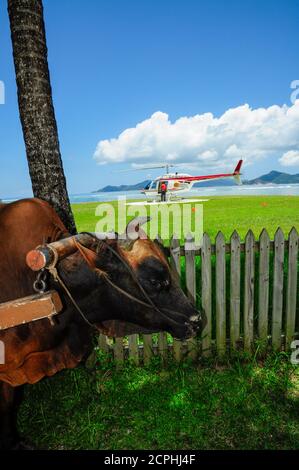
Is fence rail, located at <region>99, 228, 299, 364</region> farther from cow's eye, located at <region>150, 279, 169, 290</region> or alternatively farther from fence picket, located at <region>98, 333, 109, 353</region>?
cow's eye, located at <region>150, 279, 169, 290</region>

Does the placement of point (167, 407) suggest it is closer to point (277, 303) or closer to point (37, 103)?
point (277, 303)

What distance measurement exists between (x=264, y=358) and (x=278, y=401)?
3.06 ft

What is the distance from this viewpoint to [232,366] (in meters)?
4.21

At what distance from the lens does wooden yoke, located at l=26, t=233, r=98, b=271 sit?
178 cm

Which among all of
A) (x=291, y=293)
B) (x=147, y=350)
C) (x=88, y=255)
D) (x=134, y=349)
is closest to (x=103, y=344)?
(x=134, y=349)

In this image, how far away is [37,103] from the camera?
349cm

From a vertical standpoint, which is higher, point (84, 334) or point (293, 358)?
Result: point (84, 334)

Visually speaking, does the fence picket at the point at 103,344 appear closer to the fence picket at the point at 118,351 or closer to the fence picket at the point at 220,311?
the fence picket at the point at 118,351

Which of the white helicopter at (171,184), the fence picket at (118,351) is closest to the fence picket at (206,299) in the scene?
the fence picket at (118,351)

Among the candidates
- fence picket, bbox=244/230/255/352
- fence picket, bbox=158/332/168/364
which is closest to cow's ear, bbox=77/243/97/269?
fence picket, bbox=158/332/168/364

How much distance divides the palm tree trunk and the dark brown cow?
4.65ft
